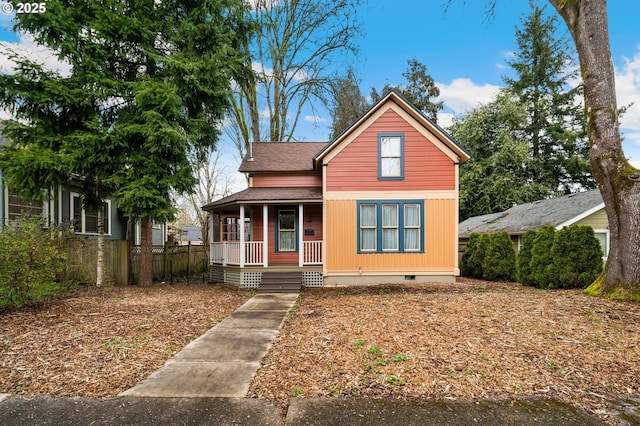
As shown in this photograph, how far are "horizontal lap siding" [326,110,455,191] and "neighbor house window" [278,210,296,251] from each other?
2223mm

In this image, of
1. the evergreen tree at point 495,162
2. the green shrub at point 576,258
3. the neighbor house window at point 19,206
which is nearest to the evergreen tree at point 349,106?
the evergreen tree at point 495,162

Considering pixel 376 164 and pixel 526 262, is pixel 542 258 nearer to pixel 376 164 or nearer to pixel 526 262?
pixel 526 262

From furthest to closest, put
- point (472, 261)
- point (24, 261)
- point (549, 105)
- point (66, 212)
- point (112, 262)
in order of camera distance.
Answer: point (549, 105)
point (472, 261)
point (66, 212)
point (112, 262)
point (24, 261)


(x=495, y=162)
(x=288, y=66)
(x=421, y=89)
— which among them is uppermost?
(x=421, y=89)

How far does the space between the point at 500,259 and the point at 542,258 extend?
8.90ft

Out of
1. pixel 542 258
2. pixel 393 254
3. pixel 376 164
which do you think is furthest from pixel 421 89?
pixel 393 254

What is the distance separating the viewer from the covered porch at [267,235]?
1126cm

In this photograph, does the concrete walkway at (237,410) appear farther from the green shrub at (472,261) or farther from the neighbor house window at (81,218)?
the green shrub at (472,261)

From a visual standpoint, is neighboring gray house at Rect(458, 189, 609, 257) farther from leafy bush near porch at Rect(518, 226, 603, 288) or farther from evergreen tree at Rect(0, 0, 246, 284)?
evergreen tree at Rect(0, 0, 246, 284)

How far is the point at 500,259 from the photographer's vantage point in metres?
13.7

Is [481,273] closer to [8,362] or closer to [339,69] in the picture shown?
[339,69]

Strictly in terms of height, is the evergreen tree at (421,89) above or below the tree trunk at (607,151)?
above

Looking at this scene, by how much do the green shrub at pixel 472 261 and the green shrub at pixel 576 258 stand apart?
4405 mm

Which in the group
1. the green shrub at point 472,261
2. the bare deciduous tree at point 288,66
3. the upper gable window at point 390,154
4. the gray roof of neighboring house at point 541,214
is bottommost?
the green shrub at point 472,261
